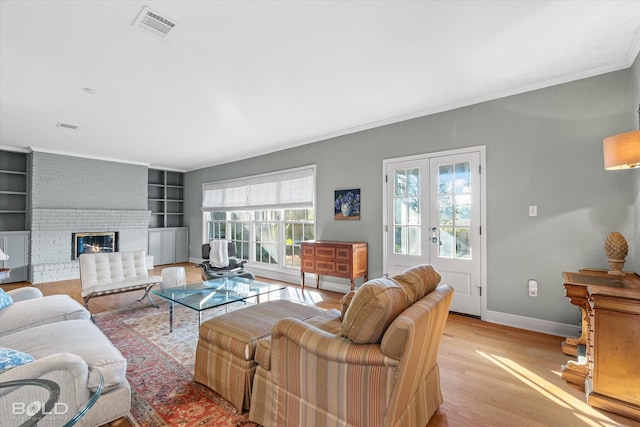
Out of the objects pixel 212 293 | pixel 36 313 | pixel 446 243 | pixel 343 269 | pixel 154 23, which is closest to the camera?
pixel 154 23

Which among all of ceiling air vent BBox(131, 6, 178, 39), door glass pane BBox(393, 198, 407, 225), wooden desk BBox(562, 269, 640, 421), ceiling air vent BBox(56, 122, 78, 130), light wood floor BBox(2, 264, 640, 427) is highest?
ceiling air vent BBox(56, 122, 78, 130)

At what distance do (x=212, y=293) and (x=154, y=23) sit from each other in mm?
2467

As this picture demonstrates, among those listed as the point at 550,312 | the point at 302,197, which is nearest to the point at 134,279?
the point at 302,197

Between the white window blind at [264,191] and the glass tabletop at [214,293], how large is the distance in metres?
2.12

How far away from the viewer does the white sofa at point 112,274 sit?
11.9ft

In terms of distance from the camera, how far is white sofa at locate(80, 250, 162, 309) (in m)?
3.63

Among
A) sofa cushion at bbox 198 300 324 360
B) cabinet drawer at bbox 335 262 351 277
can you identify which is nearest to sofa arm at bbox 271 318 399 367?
sofa cushion at bbox 198 300 324 360

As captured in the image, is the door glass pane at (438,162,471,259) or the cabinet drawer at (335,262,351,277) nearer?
the door glass pane at (438,162,471,259)

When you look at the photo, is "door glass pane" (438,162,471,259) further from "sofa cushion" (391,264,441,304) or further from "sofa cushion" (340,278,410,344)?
"sofa cushion" (340,278,410,344)

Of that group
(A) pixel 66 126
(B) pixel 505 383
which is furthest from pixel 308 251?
(A) pixel 66 126

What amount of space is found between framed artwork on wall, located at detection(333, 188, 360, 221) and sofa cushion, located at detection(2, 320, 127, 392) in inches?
133

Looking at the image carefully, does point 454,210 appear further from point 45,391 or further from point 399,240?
point 45,391

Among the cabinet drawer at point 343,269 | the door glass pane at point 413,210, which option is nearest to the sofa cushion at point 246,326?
the cabinet drawer at point 343,269

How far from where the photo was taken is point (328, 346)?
4.60 feet
